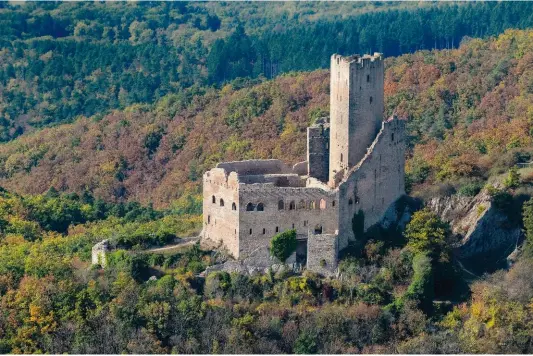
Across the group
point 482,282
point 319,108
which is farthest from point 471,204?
point 319,108

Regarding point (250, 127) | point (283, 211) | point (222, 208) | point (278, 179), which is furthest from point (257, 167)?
point (250, 127)

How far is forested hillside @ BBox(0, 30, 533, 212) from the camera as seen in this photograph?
78.7 metres

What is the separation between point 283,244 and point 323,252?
1.74 m

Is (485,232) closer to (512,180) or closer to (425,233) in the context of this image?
(512,180)

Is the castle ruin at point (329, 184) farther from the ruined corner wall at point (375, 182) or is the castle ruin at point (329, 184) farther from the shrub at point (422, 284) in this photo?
the shrub at point (422, 284)

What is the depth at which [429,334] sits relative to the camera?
56.0 metres

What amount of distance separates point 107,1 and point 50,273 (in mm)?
77667

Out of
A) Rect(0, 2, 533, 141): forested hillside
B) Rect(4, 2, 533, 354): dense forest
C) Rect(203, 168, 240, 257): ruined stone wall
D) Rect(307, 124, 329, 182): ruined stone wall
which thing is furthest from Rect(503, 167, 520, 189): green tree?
Rect(0, 2, 533, 141): forested hillside

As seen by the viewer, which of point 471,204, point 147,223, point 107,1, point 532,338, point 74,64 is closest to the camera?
point 532,338

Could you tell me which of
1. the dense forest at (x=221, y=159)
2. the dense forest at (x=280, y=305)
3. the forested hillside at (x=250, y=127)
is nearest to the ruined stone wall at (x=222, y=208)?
the dense forest at (x=280, y=305)

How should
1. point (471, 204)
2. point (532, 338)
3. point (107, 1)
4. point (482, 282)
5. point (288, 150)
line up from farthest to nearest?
point (107, 1) → point (288, 150) → point (471, 204) → point (482, 282) → point (532, 338)

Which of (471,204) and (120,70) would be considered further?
(120,70)

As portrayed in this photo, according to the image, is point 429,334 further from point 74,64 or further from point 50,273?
point 74,64

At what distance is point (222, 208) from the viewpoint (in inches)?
2345
